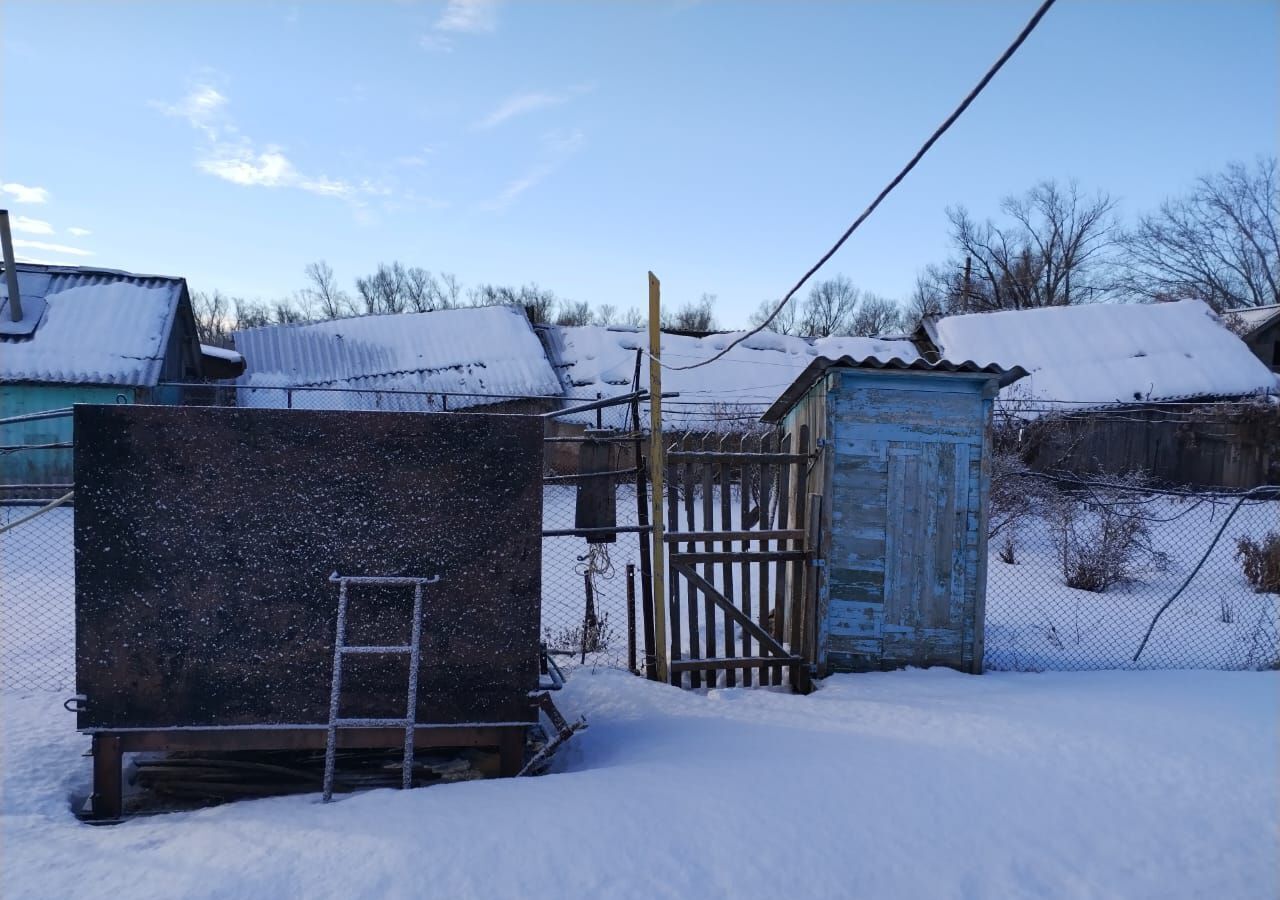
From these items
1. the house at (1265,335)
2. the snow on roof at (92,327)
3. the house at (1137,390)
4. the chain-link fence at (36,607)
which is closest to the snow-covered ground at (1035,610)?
the chain-link fence at (36,607)

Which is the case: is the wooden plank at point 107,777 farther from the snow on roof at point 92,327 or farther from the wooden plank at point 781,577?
the snow on roof at point 92,327

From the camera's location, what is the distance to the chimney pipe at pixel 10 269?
13.4 metres

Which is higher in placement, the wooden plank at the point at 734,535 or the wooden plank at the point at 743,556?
the wooden plank at the point at 734,535

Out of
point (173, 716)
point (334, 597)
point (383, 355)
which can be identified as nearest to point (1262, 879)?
point (334, 597)

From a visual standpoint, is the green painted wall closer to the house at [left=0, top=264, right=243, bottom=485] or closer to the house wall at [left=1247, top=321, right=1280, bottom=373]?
the house at [left=0, top=264, right=243, bottom=485]

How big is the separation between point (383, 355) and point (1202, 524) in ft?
59.3

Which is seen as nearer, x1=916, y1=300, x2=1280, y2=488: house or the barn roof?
x1=916, y1=300, x2=1280, y2=488: house

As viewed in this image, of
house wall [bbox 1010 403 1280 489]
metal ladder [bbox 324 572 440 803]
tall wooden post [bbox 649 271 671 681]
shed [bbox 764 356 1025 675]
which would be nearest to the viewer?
metal ladder [bbox 324 572 440 803]

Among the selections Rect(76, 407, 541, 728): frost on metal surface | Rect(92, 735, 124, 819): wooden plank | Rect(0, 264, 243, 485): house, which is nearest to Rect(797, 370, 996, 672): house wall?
Rect(76, 407, 541, 728): frost on metal surface

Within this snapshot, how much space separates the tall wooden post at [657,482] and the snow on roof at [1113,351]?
14.6 m

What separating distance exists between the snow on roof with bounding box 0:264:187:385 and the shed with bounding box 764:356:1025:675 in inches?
543

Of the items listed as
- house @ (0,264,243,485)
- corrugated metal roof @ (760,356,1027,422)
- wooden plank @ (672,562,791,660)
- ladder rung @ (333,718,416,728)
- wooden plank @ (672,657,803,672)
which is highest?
house @ (0,264,243,485)

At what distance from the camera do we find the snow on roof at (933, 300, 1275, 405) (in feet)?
57.6

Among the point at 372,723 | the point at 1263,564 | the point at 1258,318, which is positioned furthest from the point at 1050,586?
the point at 1258,318
